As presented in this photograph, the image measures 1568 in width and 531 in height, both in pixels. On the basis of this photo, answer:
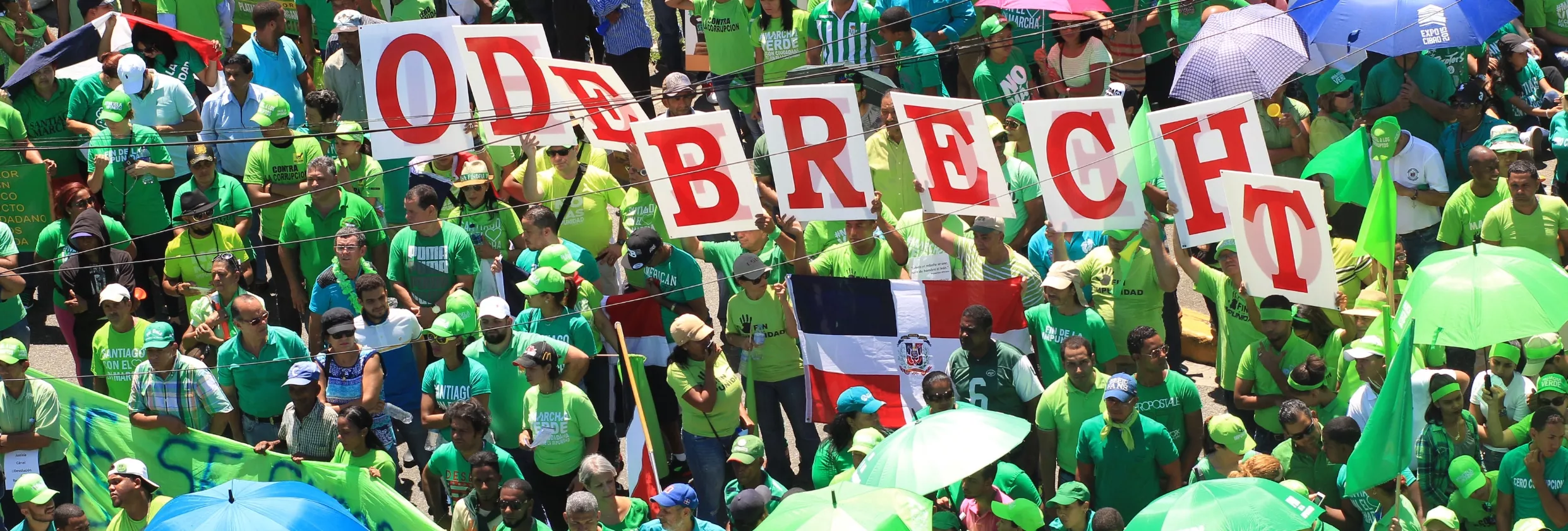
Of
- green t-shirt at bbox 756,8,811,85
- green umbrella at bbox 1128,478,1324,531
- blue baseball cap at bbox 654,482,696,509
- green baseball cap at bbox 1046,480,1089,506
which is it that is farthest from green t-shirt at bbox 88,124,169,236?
green umbrella at bbox 1128,478,1324,531

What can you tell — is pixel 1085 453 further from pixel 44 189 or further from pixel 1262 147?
pixel 44 189

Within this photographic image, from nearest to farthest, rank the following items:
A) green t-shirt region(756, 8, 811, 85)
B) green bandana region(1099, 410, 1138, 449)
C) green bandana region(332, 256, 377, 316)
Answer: green bandana region(1099, 410, 1138, 449) < green bandana region(332, 256, 377, 316) < green t-shirt region(756, 8, 811, 85)

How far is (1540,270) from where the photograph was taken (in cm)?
1007

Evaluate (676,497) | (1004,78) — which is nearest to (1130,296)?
(676,497)

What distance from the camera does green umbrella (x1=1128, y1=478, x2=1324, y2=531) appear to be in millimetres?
8969

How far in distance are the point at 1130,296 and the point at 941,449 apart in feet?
8.29

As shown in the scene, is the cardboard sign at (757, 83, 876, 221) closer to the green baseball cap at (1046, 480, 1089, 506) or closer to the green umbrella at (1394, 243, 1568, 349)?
the green baseball cap at (1046, 480, 1089, 506)

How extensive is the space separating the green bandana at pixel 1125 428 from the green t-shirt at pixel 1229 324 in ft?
3.42

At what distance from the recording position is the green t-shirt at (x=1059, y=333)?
11438mm

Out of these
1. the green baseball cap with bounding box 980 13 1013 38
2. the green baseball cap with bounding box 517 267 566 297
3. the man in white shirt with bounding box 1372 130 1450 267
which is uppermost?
the green baseball cap with bounding box 980 13 1013 38

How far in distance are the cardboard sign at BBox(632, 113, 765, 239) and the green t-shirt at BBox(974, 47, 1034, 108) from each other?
316 cm

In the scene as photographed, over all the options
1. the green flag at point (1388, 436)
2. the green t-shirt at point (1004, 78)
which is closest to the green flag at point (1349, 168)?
the green flag at point (1388, 436)

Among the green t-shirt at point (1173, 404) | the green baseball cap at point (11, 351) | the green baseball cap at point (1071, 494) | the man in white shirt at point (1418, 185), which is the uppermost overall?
the green baseball cap at point (11, 351)

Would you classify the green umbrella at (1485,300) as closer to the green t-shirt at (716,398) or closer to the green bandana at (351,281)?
the green t-shirt at (716,398)
